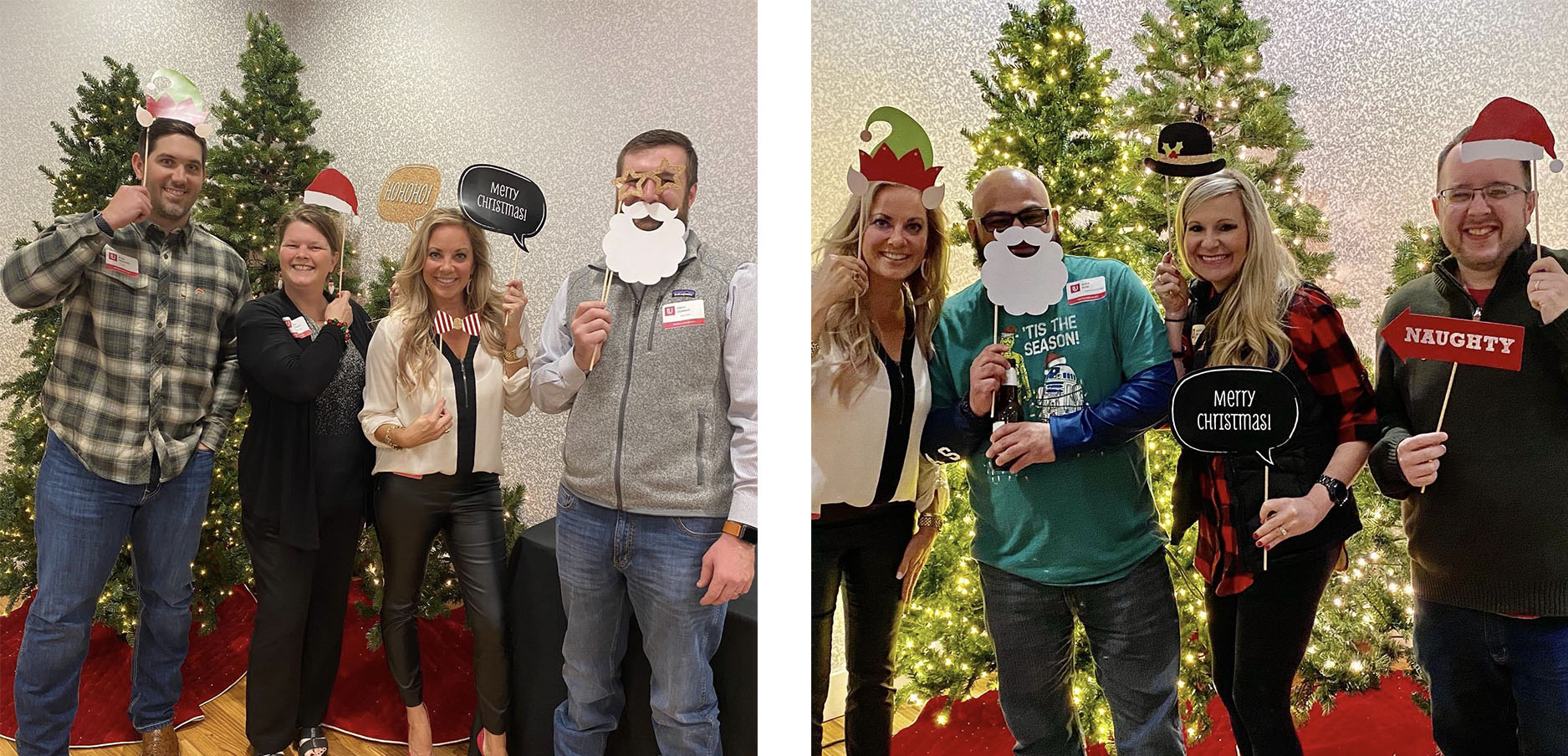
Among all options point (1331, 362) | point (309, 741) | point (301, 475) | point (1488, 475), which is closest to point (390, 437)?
point (301, 475)

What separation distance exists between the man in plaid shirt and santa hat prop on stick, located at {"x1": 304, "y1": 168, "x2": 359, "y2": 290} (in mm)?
229

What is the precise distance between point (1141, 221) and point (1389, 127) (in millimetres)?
489

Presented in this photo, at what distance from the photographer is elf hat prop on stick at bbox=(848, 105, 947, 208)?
205cm

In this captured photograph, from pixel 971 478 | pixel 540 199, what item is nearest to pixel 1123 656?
pixel 971 478

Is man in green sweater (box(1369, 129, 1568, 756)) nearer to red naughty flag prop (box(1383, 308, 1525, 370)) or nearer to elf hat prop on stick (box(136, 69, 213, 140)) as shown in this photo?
red naughty flag prop (box(1383, 308, 1525, 370))

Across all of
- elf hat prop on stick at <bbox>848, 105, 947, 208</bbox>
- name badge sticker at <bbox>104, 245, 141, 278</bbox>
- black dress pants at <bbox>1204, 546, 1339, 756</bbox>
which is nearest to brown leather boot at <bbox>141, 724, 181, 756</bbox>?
name badge sticker at <bbox>104, 245, 141, 278</bbox>

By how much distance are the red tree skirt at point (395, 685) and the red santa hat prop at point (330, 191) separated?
2.99 ft

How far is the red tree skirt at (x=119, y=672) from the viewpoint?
2.13 metres

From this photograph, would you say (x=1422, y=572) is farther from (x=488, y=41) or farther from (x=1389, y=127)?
(x=488, y=41)

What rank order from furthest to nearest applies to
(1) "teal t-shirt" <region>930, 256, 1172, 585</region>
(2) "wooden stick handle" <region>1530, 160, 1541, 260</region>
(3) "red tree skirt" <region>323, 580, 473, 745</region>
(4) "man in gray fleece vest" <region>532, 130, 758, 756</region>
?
(3) "red tree skirt" <region>323, 580, 473, 745</region> < (4) "man in gray fleece vest" <region>532, 130, 758, 756</region> < (1) "teal t-shirt" <region>930, 256, 1172, 585</region> < (2) "wooden stick handle" <region>1530, 160, 1541, 260</region>

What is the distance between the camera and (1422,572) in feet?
5.90

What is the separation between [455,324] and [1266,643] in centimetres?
191

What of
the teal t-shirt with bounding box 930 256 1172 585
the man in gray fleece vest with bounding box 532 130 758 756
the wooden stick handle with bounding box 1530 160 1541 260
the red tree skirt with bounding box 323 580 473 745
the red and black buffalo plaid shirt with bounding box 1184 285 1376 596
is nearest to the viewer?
the wooden stick handle with bounding box 1530 160 1541 260

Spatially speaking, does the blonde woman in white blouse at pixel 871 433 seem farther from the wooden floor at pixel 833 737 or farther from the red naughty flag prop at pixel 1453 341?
the red naughty flag prop at pixel 1453 341
